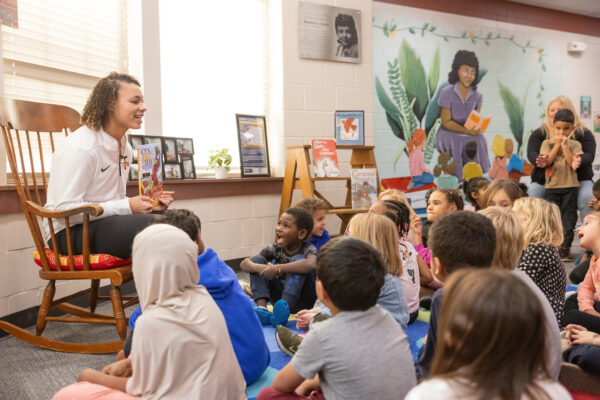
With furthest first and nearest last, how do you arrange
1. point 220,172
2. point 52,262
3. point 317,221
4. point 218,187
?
point 220,172 → point 218,187 → point 317,221 → point 52,262

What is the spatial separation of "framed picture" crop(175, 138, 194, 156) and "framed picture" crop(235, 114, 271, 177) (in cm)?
42

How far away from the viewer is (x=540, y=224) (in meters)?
2.33

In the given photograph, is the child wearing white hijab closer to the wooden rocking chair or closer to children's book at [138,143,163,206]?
the wooden rocking chair

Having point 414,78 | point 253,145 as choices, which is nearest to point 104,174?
point 253,145

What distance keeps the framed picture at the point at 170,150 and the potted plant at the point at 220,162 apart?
15.9 inches

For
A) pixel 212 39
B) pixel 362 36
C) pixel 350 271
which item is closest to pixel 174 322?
pixel 350 271

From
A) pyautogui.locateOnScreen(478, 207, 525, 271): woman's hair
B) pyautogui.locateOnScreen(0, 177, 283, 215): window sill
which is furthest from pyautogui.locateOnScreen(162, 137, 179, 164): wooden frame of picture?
pyautogui.locateOnScreen(478, 207, 525, 271): woman's hair

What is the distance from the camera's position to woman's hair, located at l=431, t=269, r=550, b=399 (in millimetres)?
870

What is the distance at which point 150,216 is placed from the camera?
2535 mm

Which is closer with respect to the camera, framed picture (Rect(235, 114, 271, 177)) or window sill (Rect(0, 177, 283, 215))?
window sill (Rect(0, 177, 283, 215))

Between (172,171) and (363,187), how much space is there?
149cm

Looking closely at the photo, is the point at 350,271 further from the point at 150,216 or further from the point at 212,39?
the point at 212,39

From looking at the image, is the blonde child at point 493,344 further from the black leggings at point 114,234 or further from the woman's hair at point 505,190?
the woman's hair at point 505,190

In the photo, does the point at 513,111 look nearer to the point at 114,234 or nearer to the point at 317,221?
the point at 317,221
